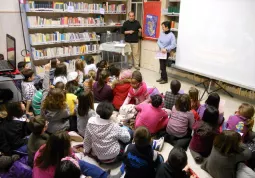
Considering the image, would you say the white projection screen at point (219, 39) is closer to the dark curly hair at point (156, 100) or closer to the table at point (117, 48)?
the table at point (117, 48)

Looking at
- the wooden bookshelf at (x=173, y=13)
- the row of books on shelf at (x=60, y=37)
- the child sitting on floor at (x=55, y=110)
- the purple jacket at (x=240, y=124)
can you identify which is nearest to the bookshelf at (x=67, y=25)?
the row of books on shelf at (x=60, y=37)

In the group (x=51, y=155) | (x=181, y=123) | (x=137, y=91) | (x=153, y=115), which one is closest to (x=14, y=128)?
(x=51, y=155)

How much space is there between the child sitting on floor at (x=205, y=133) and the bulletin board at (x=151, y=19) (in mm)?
3751

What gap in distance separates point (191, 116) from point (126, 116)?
0.90 meters

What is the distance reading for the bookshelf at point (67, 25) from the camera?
498 cm

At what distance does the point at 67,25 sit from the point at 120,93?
289 centimetres

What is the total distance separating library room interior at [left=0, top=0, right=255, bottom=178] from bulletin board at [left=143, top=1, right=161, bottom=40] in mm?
25

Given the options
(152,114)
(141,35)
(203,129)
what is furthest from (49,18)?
(203,129)

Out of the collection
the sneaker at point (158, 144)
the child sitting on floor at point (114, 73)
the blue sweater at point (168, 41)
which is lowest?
the sneaker at point (158, 144)

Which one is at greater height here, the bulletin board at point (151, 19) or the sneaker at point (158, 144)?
the bulletin board at point (151, 19)

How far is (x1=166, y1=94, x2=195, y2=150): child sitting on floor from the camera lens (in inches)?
100

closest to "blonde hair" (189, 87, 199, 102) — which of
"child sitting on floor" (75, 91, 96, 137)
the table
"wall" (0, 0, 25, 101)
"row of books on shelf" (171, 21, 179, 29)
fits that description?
"child sitting on floor" (75, 91, 96, 137)

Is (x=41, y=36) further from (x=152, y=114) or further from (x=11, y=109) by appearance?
(x=152, y=114)

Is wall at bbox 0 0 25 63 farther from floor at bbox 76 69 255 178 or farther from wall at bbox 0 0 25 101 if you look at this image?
floor at bbox 76 69 255 178
